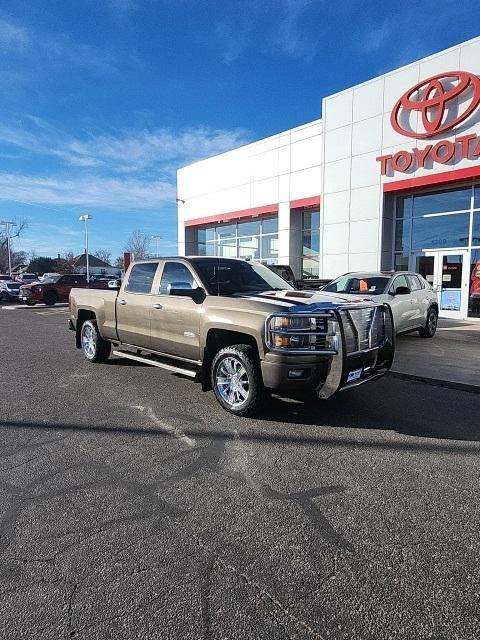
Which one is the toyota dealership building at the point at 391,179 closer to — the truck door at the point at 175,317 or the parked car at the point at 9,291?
the truck door at the point at 175,317

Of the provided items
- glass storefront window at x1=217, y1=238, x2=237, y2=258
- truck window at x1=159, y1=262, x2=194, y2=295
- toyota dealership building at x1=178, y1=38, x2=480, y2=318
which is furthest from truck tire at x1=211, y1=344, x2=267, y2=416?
glass storefront window at x1=217, y1=238, x2=237, y2=258

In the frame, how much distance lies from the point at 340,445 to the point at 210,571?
2057 millimetres

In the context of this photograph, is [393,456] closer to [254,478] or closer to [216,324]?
[254,478]

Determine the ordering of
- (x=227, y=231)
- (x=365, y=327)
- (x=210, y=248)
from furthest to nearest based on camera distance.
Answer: (x=210, y=248) → (x=227, y=231) → (x=365, y=327)


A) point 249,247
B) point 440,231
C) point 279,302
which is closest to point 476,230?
point 440,231

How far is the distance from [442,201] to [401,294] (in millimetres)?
7175

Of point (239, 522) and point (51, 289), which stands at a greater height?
point (51, 289)

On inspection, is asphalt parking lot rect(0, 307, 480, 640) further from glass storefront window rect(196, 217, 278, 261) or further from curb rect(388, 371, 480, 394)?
glass storefront window rect(196, 217, 278, 261)

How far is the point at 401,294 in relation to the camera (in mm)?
9367

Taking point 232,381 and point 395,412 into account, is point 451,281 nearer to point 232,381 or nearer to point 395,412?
point 395,412

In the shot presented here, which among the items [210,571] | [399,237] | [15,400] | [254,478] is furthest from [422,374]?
[399,237]

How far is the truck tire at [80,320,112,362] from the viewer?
7.64 metres

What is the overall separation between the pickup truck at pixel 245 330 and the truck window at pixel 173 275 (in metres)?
0.02

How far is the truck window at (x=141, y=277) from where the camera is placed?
6.52 metres
